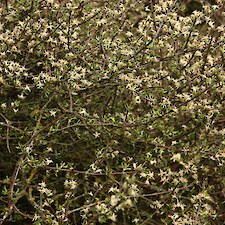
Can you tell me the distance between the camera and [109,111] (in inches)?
86.7

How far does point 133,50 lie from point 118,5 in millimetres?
275

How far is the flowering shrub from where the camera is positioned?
1964 mm

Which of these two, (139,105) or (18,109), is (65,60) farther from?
(139,105)

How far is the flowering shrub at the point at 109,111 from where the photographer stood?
1.96 metres

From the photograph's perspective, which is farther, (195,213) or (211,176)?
(211,176)

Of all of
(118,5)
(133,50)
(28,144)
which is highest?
(118,5)

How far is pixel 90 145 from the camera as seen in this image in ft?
6.86

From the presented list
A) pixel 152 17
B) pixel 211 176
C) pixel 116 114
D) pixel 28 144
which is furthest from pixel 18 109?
pixel 211 176

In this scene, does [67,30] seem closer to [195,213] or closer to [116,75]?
[116,75]

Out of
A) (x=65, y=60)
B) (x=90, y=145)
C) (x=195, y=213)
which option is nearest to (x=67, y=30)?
(x=65, y=60)

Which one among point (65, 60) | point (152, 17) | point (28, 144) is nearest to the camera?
point (28, 144)

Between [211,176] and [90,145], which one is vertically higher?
[90,145]

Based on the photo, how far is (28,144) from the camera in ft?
6.22

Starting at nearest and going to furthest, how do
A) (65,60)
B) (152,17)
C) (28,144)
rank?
(28,144), (65,60), (152,17)
